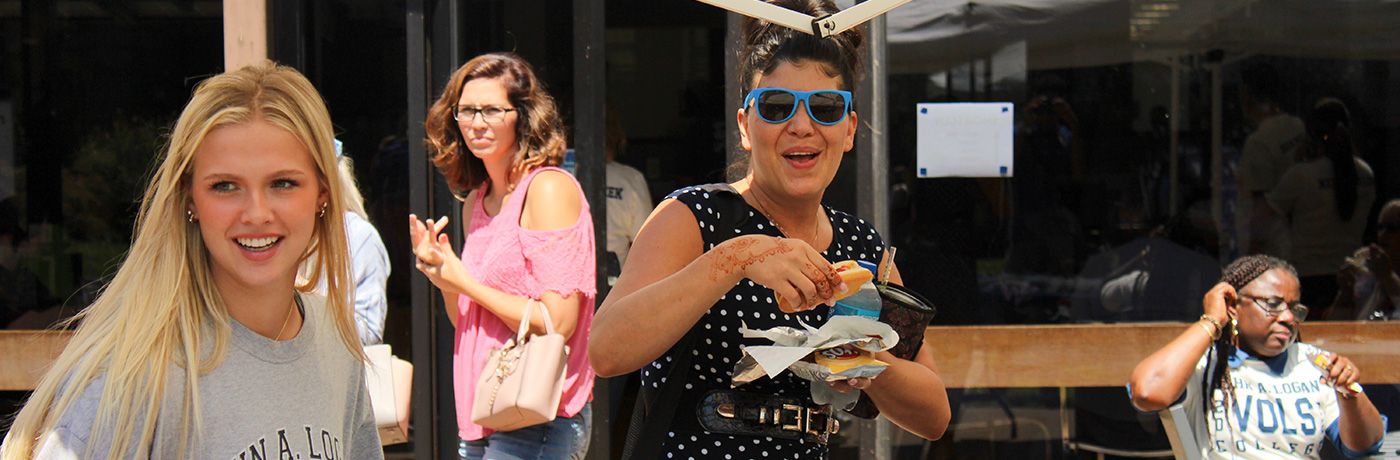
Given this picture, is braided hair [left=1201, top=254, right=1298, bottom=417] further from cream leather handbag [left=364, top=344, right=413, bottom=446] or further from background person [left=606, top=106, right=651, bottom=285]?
cream leather handbag [left=364, top=344, right=413, bottom=446]

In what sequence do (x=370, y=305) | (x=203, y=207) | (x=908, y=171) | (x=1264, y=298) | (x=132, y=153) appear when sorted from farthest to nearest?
1. (x=132, y=153)
2. (x=908, y=171)
3. (x=1264, y=298)
4. (x=370, y=305)
5. (x=203, y=207)

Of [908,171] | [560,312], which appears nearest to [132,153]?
[560,312]

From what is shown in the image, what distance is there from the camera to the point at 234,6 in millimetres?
3500

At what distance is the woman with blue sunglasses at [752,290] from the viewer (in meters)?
1.54

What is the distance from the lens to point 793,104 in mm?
1763

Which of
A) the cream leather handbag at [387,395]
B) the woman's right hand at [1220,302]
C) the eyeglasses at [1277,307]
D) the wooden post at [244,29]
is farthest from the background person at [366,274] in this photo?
the eyeglasses at [1277,307]

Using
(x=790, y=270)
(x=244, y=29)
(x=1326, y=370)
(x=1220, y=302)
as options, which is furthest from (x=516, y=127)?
(x=1326, y=370)

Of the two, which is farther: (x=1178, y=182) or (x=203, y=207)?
(x=1178, y=182)

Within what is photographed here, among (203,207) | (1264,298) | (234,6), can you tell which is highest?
(234,6)

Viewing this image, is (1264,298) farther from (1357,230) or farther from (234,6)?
(234,6)

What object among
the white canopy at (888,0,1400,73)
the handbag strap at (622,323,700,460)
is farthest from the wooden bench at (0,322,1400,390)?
the handbag strap at (622,323,700,460)

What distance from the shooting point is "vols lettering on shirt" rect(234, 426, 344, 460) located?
140cm

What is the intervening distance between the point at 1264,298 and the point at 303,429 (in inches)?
121

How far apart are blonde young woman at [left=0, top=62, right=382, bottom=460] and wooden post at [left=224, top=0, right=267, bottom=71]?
214cm
